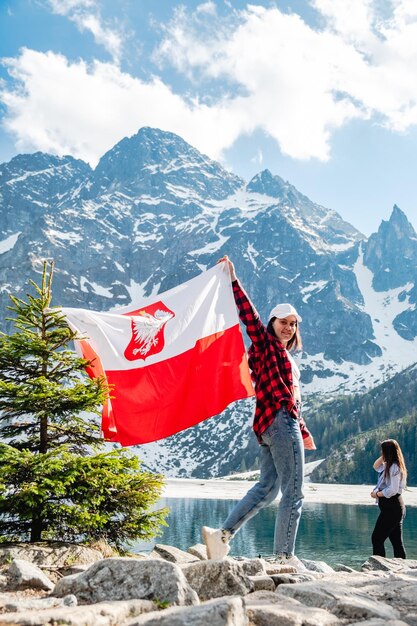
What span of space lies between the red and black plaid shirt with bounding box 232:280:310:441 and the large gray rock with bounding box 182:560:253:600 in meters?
1.75

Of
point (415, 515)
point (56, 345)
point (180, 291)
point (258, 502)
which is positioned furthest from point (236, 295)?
point (415, 515)

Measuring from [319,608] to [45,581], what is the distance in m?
3.04

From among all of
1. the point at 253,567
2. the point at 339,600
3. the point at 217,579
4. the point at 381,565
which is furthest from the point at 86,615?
the point at 381,565

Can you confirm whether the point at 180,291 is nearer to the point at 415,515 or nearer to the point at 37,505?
the point at 37,505

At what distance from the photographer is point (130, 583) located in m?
4.51

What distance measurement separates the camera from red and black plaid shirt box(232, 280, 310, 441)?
6.25 meters

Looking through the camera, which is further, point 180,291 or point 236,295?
point 180,291

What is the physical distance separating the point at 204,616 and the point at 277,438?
2.91 m

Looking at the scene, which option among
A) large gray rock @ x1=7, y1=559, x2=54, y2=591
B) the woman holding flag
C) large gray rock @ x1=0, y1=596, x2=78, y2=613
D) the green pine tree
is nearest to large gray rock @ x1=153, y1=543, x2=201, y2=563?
the green pine tree

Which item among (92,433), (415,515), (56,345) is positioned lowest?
(415,515)

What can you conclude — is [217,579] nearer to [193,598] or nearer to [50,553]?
[193,598]

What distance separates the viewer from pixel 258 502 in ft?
20.9

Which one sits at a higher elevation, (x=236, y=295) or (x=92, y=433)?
(x=236, y=295)

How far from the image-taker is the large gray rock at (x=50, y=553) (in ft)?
24.5
